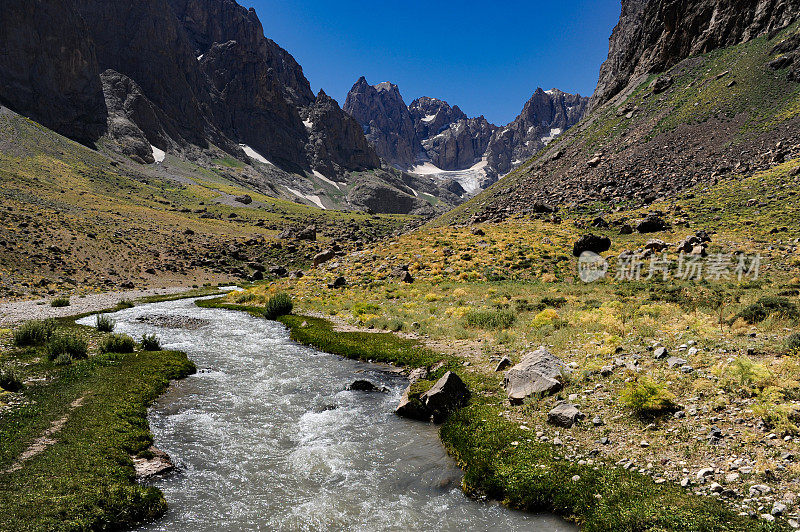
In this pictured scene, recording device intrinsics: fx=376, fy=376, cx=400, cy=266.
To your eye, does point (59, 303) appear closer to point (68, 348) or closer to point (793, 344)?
point (68, 348)

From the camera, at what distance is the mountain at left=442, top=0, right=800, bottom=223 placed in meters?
65.2

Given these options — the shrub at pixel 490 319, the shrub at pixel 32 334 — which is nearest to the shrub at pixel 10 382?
the shrub at pixel 32 334

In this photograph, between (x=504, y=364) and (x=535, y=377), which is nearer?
→ (x=535, y=377)

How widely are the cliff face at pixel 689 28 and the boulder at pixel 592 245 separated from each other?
92.5 metres

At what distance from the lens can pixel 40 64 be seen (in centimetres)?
18725

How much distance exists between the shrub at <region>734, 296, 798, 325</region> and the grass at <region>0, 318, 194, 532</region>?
2396 centimetres

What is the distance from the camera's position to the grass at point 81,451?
8.96 m

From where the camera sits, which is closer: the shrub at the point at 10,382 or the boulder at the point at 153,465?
the boulder at the point at 153,465

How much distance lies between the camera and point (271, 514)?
32.8ft

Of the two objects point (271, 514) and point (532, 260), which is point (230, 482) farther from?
point (532, 260)

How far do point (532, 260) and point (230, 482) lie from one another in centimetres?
3979

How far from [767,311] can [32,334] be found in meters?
39.3

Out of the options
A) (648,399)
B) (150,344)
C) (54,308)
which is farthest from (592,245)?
(54,308)

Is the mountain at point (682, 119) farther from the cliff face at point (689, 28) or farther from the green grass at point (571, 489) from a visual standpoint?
the green grass at point (571, 489)
